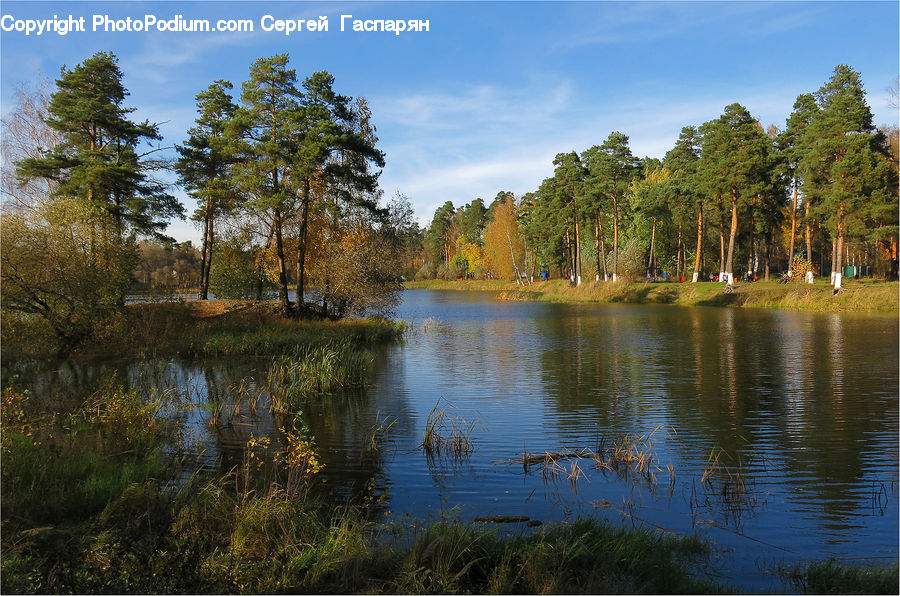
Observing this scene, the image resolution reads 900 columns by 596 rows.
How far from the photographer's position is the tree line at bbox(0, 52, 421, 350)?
2681cm

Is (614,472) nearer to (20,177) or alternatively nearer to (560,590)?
(560,590)

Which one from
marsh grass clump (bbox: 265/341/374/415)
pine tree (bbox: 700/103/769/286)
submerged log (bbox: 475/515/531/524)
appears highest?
pine tree (bbox: 700/103/769/286)

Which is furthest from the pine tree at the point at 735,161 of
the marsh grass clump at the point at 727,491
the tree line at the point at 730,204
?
the marsh grass clump at the point at 727,491

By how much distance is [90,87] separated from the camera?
1174 inches

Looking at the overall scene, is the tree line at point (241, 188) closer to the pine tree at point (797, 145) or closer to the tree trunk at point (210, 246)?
the tree trunk at point (210, 246)

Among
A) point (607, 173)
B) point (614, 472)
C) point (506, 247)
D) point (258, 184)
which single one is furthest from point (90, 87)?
point (506, 247)

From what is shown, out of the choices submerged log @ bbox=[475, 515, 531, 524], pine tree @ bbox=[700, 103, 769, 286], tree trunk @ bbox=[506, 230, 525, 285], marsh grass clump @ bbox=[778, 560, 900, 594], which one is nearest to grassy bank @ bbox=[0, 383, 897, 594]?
marsh grass clump @ bbox=[778, 560, 900, 594]

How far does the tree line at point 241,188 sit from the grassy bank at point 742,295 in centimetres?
2792

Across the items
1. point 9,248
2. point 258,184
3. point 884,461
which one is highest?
point 258,184

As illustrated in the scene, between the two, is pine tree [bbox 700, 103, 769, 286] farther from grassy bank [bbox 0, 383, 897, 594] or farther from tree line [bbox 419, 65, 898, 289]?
grassy bank [bbox 0, 383, 897, 594]

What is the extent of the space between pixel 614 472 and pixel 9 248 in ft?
64.0

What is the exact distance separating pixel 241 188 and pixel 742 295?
129 feet

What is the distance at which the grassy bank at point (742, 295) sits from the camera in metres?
41.6

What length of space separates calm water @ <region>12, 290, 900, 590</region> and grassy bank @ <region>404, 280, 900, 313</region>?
52.0ft
